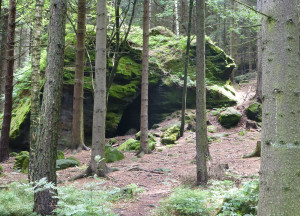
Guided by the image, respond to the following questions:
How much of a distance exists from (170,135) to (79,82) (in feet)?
17.9

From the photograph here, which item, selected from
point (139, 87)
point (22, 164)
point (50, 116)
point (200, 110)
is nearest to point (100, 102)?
point (200, 110)

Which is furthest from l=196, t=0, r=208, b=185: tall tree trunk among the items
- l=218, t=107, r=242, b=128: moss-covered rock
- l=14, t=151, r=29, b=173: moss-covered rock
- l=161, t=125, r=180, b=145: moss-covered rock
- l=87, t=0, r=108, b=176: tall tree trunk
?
l=218, t=107, r=242, b=128: moss-covered rock

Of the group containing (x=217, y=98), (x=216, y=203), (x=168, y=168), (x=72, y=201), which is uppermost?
(x=217, y=98)

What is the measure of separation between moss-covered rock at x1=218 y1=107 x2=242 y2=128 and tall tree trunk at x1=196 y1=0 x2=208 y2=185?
8.52m

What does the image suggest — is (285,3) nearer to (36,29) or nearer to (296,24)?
(296,24)

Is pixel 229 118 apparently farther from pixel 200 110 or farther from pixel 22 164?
pixel 22 164

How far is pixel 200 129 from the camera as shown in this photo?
645cm

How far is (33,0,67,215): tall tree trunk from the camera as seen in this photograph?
418 cm

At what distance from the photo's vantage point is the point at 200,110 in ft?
21.3

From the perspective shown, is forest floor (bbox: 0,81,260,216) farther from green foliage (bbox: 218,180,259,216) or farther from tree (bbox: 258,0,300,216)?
tree (bbox: 258,0,300,216)

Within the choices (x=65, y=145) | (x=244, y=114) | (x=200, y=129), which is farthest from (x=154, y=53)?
(x=200, y=129)

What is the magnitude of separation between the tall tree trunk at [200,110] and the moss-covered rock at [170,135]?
6.78 m

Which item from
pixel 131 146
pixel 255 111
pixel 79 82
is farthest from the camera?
pixel 255 111

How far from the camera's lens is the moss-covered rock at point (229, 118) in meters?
14.5
